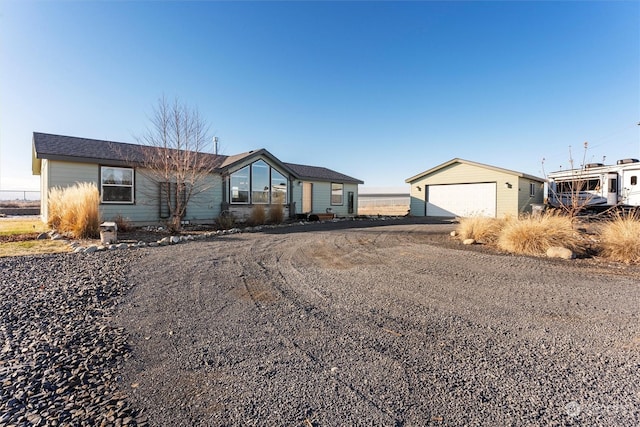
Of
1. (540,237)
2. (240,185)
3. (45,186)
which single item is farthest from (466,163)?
(45,186)

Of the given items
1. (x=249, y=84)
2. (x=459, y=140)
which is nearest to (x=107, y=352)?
(x=249, y=84)

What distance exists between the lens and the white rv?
12.9 meters

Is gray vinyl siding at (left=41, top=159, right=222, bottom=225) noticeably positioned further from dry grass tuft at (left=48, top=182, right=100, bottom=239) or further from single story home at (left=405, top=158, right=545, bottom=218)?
single story home at (left=405, top=158, right=545, bottom=218)

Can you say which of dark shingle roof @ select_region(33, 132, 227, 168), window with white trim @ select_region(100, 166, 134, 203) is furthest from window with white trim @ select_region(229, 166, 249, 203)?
window with white trim @ select_region(100, 166, 134, 203)

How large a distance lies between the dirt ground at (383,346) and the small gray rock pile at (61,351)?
0.51 feet

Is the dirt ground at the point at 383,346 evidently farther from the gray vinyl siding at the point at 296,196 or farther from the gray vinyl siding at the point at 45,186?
the gray vinyl siding at the point at 296,196

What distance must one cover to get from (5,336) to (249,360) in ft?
7.82

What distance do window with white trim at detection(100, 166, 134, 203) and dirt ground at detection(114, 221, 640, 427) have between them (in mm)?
7766

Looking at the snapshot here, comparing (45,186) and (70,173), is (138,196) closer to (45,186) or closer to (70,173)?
(70,173)

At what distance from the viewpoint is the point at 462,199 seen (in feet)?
59.9

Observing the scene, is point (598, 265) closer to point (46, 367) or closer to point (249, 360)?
point (249, 360)

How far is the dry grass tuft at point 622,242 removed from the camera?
221 inches

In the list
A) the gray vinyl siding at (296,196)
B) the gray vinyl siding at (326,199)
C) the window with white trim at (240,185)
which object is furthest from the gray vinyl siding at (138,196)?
the gray vinyl siding at (326,199)

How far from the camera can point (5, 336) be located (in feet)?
8.55
